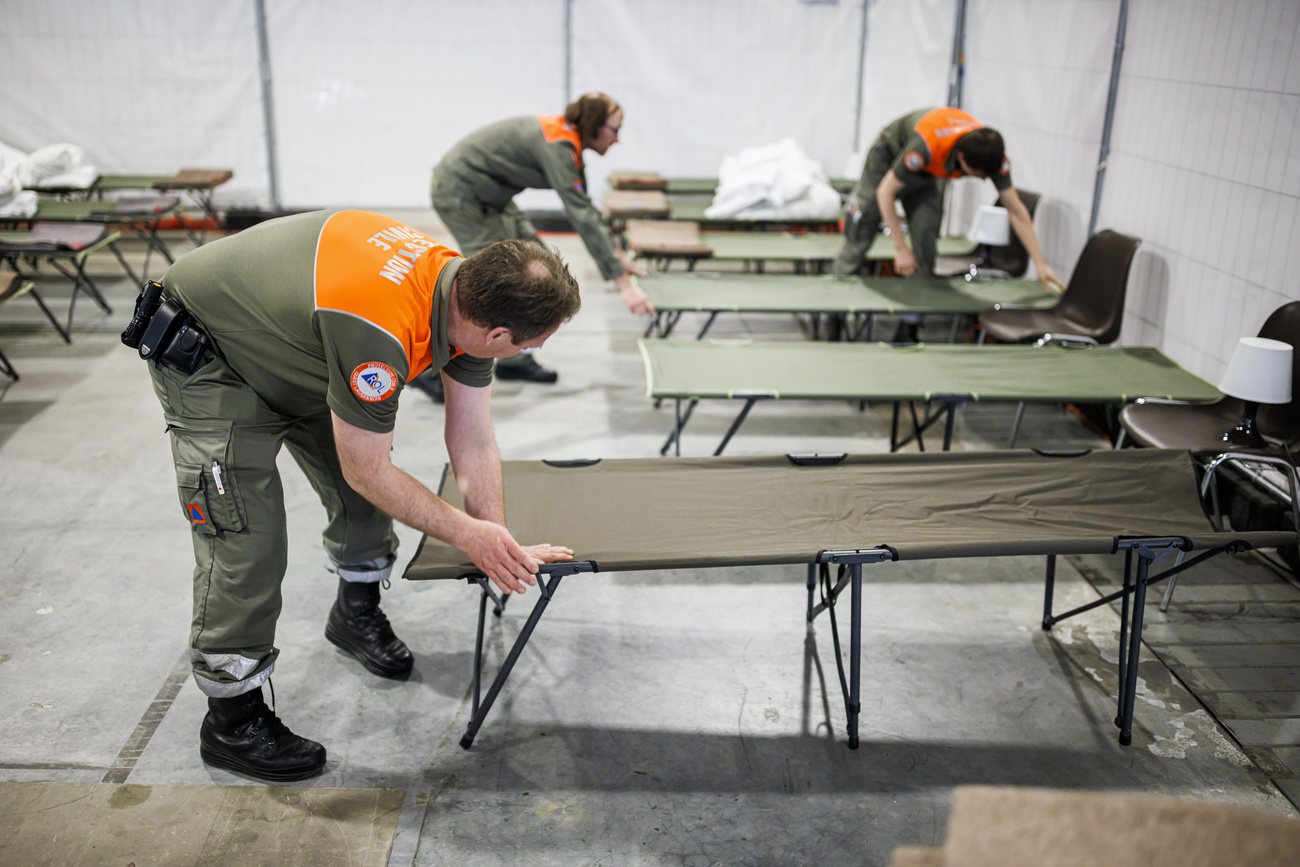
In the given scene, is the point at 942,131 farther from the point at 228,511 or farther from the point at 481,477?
the point at 228,511

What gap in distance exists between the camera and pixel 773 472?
244 cm

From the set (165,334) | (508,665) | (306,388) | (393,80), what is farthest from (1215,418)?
(393,80)

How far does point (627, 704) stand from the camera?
2266 millimetres

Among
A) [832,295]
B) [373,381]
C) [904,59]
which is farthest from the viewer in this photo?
[904,59]

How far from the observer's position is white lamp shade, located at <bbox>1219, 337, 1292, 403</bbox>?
2529 mm

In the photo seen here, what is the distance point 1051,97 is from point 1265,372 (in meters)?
2.60

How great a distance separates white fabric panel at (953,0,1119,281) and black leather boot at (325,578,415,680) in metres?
3.59

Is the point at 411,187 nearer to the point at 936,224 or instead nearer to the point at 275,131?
the point at 275,131

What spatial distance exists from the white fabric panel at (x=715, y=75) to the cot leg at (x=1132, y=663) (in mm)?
5976

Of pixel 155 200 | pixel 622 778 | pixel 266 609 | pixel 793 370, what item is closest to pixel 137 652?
pixel 266 609

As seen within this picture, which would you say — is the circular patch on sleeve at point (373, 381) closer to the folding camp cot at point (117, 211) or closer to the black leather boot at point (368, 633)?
the black leather boot at point (368, 633)

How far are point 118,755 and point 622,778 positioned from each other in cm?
109

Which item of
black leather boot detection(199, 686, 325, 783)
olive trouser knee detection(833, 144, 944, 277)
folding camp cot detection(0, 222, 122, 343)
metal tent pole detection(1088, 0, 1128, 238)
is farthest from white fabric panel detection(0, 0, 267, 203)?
black leather boot detection(199, 686, 325, 783)

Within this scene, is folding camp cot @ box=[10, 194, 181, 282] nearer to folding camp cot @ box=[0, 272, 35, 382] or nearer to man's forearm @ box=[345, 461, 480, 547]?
folding camp cot @ box=[0, 272, 35, 382]
